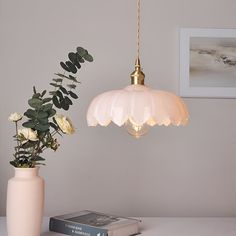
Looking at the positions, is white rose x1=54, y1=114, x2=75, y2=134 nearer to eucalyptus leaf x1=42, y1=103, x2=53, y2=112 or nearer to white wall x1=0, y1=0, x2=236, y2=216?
eucalyptus leaf x1=42, y1=103, x2=53, y2=112

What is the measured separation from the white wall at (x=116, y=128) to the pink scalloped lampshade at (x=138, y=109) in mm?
729

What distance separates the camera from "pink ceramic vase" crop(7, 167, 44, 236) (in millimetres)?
1264

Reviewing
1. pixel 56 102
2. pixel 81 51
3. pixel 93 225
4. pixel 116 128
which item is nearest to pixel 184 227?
pixel 93 225

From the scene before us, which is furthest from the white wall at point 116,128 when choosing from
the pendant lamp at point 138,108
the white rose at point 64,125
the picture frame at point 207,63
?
the pendant lamp at point 138,108

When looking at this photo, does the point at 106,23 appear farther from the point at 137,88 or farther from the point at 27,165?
the point at 27,165

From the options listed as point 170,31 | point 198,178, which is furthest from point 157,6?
point 198,178

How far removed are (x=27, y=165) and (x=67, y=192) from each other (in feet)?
1.93

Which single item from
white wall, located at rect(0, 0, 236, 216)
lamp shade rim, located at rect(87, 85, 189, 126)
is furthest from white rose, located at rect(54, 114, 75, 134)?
white wall, located at rect(0, 0, 236, 216)

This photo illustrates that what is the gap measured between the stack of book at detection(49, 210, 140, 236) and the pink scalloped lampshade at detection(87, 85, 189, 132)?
0.43 metres

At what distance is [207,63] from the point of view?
1894 mm

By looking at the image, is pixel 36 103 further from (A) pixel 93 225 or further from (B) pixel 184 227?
(B) pixel 184 227

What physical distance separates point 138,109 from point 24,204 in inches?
21.7

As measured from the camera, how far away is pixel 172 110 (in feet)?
3.66

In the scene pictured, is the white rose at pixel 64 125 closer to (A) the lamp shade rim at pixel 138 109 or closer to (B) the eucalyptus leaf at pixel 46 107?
(B) the eucalyptus leaf at pixel 46 107
